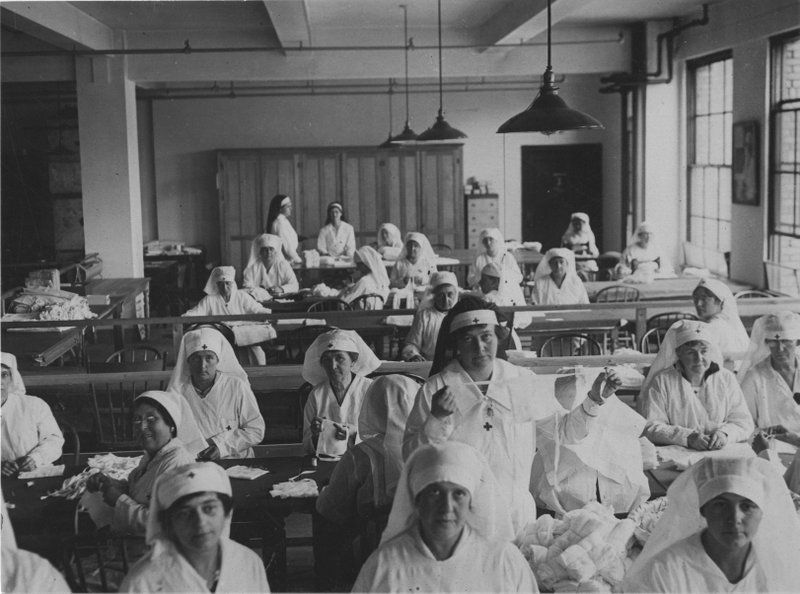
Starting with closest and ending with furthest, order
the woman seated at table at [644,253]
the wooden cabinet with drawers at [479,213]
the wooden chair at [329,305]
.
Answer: the wooden chair at [329,305] → the woman seated at table at [644,253] → the wooden cabinet with drawers at [479,213]

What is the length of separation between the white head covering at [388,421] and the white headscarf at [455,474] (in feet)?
3.33

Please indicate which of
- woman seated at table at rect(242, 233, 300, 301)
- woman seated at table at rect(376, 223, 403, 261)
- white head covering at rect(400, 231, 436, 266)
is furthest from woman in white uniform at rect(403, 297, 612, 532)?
woman seated at table at rect(376, 223, 403, 261)

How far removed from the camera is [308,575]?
206 inches

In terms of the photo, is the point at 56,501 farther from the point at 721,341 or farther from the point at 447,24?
the point at 447,24

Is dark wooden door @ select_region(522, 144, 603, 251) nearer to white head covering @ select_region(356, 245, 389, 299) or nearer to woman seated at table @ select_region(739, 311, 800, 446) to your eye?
white head covering @ select_region(356, 245, 389, 299)

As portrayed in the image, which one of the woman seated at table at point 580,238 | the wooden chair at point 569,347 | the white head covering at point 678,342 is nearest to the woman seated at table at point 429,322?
the wooden chair at point 569,347

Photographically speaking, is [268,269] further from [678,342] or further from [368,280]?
[678,342]

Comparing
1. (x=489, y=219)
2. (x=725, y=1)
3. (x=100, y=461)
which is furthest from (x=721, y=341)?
(x=489, y=219)

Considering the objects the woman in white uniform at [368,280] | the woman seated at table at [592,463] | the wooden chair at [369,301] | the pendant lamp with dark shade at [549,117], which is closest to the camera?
the woman seated at table at [592,463]

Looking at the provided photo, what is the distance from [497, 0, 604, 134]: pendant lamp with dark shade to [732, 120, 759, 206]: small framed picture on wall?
22.1 ft

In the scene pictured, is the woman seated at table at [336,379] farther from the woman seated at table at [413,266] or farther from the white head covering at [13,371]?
the woman seated at table at [413,266]

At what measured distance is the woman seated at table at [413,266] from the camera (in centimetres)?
1068

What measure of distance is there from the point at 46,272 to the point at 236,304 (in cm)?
200

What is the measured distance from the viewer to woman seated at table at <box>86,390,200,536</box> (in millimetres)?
4078
